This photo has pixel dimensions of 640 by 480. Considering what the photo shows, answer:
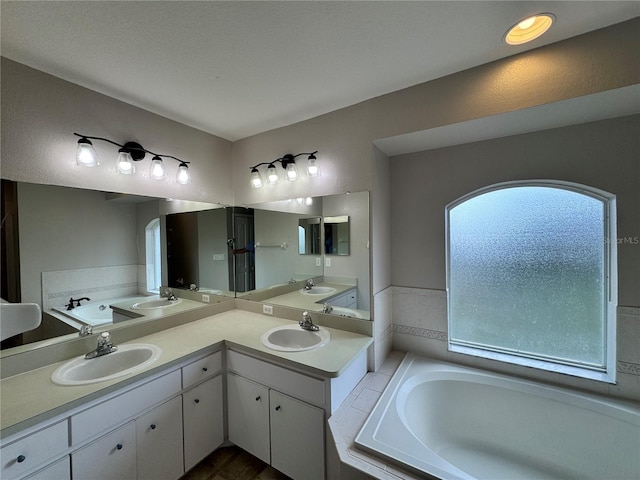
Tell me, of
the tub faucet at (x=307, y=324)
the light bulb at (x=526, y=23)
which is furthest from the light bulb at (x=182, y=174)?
the light bulb at (x=526, y=23)

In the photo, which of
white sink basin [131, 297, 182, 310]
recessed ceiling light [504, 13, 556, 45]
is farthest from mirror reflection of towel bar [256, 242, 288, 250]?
recessed ceiling light [504, 13, 556, 45]

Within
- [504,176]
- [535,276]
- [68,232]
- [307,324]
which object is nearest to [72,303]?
[68,232]

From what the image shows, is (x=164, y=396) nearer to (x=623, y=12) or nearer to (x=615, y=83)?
(x=615, y=83)

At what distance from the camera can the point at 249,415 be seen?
5.32ft

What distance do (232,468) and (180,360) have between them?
2.81 ft

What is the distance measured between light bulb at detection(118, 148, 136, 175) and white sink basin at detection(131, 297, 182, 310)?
0.94 metres

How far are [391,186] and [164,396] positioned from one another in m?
2.09

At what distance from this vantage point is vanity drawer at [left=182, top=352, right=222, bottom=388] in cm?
151

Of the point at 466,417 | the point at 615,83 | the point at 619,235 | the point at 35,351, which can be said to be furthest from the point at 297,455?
the point at 615,83

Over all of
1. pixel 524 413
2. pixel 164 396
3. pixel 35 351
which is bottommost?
pixel 524 413

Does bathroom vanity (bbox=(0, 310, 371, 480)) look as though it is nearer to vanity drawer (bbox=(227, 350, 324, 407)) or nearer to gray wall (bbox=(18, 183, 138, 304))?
vanity drawer (bbox=(227, 350, 324, 407))

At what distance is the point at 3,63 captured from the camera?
1240mm

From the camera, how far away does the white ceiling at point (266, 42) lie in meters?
1.04

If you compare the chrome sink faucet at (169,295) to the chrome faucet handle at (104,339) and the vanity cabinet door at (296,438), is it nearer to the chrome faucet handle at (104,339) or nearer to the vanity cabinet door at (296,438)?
the chrome faucet handle at (104,339)
